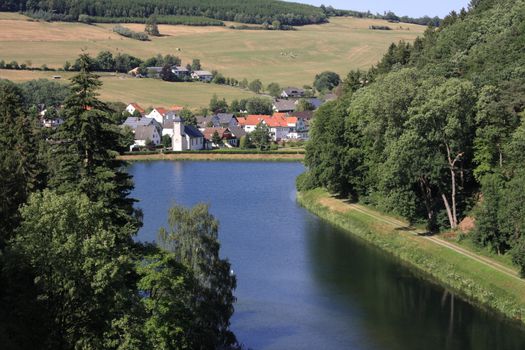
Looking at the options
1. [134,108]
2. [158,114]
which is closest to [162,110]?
[158,114]

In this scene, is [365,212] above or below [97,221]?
below

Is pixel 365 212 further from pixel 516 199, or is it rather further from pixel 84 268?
pixel 84 268

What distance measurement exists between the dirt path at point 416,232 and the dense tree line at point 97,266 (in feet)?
49.2

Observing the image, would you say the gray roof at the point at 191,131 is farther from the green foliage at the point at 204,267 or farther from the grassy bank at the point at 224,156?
the green foliage at the point at 204,267

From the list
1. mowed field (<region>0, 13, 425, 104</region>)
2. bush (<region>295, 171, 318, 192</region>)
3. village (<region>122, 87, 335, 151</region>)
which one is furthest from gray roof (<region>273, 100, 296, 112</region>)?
bush (<region>295, 171, 318, 192</region>)

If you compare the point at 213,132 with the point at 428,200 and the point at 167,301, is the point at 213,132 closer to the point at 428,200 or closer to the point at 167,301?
the point at 428,200

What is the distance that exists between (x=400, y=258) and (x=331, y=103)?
25.0 m

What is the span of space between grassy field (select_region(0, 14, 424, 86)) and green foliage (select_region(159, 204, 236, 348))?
118047 mm

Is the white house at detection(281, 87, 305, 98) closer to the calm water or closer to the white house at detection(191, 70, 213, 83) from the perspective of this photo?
the white house at detection(191, 70, 213, 83)

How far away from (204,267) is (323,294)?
422 inches

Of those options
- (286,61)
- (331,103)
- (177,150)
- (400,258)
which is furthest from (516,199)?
(286,61)

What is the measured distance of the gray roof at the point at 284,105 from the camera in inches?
5251

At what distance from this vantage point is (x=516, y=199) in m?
36.8

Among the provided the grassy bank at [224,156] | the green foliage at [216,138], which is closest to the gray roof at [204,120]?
the green foliage at [216,138]
